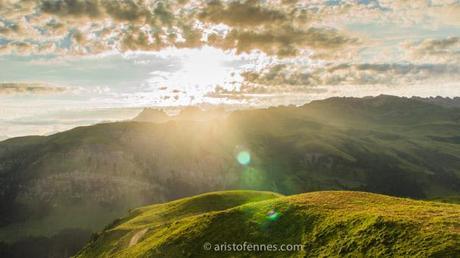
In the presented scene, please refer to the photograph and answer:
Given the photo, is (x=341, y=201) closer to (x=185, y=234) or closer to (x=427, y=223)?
(x=427, y=223)

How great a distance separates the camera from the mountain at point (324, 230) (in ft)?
111

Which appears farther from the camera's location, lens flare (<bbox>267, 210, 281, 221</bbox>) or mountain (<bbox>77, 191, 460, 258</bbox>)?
lens flare (<bbox>267, 210, 281, 221</bbox>)

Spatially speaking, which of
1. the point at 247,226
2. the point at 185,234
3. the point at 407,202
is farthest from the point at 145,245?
the point at 407,202

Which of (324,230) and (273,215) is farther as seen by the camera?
(273,215)

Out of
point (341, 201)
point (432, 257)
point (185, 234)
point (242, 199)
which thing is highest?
point (432, 257)

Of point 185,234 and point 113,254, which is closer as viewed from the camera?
point 185,234

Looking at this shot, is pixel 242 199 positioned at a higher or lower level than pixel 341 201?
lower

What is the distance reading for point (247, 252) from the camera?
44.2m

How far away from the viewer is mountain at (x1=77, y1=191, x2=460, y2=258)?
33.7 m

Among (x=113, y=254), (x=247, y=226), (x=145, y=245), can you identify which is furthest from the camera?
(x=113, y=254)

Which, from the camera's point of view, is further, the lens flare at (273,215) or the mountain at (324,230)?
the lens flare at (273,215)

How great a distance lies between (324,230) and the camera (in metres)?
41.5

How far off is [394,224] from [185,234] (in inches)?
1130

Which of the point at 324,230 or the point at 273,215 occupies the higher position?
the point at 324,230
